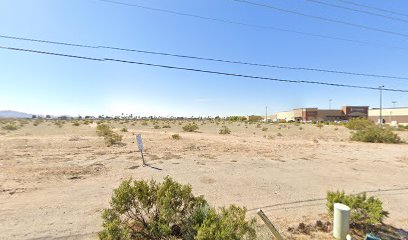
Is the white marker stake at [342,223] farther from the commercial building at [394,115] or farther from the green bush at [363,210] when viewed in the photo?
the commercial building at [394,115]

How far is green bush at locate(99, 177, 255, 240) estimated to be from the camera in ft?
13.7

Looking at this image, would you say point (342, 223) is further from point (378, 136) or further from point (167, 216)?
point (378, 136)

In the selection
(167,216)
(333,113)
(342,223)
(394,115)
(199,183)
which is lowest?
(199,183)

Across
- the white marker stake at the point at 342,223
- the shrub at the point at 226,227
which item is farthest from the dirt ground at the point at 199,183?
the shrub at the point at 226,227

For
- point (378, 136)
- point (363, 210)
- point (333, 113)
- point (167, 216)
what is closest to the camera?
point (167, 216)

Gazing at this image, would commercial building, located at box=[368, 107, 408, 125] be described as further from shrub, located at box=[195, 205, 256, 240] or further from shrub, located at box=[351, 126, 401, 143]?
shrub, located at box=[195, 205, 256, 240]

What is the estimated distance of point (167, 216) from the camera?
184 inches

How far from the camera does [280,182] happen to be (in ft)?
32.4

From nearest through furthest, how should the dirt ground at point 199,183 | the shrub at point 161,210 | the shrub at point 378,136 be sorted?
the shrub at point 161,210
the dirt ground at point 199,183
the shrub at point 378,136

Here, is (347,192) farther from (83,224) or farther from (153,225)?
(83,224)

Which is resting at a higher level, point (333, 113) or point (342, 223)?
point (333, 113)

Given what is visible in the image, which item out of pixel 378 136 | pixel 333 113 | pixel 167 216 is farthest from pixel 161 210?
pixel 333 113

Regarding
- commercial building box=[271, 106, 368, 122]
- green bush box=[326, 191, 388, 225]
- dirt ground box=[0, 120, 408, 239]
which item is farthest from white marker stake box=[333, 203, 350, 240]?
commercial building box=[271, 106, 368, 122]

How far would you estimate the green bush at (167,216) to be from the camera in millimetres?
4172
